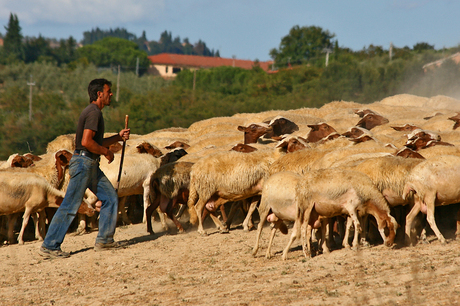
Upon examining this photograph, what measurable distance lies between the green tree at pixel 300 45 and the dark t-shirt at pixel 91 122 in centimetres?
8248

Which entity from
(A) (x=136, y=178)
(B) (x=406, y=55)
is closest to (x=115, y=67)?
(B) (x=406, y=55)

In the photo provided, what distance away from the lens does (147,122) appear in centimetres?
4528

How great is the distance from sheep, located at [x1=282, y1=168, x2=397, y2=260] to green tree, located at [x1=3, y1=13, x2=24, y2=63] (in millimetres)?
95807

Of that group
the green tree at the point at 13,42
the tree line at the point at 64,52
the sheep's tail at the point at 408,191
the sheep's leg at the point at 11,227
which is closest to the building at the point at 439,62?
the sheep's tail at the point at 408,191

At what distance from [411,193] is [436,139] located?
382 cm

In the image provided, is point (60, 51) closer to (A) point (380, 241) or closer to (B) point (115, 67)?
(B) point (115, 67)

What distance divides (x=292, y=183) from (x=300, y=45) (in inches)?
3413

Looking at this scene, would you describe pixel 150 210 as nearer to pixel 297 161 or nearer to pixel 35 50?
pixel 297 161

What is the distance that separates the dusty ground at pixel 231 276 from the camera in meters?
5.90

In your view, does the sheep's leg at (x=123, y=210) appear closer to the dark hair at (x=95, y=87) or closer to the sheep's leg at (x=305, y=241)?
the dark hair at (x=95, y=87)

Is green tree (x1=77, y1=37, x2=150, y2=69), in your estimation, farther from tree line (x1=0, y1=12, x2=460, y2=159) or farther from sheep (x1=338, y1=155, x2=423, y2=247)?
sheep (x1=338, y1=155, x2=423, y2=247)

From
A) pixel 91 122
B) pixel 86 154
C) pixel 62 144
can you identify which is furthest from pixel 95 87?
pixel 62 144

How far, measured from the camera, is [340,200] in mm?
7723

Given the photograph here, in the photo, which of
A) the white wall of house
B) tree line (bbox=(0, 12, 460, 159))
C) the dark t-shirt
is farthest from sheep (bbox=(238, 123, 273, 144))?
the white wall of house
